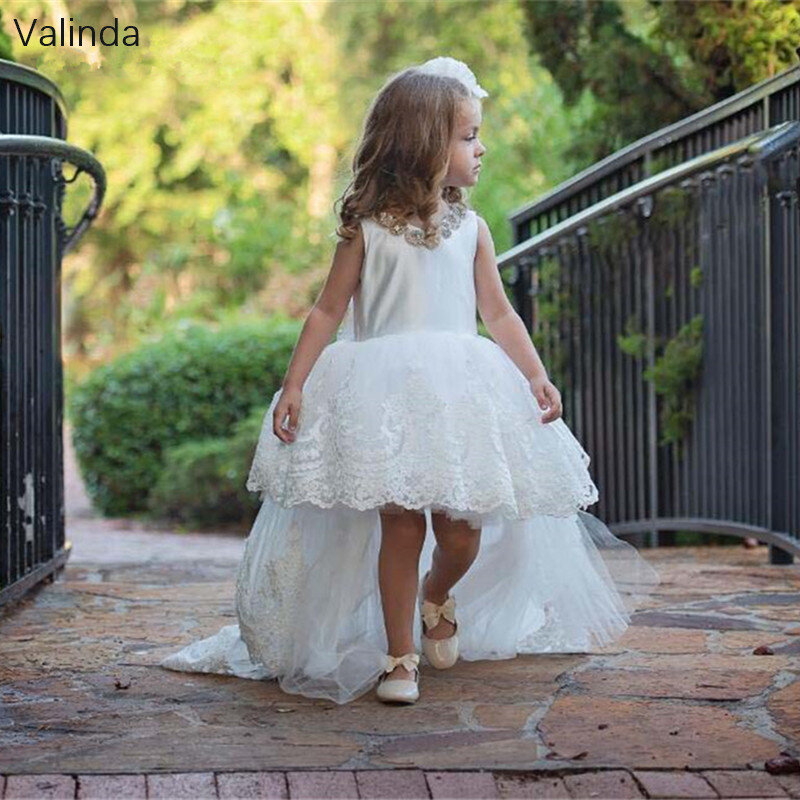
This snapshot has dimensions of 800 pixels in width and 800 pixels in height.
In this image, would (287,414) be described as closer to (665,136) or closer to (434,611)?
(434,611)

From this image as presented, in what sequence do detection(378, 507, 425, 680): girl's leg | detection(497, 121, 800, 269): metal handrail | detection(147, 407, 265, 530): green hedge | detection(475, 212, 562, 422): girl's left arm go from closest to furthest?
detection(378, 507, 425, 680): girl's leg, detection(475, 212, 562, 422): girl's left arm, detection(497, 121, 800, 269): metal handrail, detection(147, 407, 265, 530): green hedge

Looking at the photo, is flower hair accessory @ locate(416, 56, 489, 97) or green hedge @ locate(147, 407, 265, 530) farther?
green hedge @ locate(147, 407, 265, 530)

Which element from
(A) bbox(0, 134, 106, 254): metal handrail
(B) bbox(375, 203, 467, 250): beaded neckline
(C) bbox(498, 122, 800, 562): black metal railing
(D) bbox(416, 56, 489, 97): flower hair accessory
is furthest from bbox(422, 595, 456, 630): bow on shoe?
(C) bbox(498, 122, 800, 562): black metal railing

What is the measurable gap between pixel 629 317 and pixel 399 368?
339cm

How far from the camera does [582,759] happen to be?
8.82 ft

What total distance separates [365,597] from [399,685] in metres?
0.36

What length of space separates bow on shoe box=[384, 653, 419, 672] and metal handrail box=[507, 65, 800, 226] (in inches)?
104

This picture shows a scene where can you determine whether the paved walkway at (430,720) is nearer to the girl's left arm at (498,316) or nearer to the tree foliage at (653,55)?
the girl's left arm at (498,316)

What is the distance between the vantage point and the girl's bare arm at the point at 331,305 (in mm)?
3387

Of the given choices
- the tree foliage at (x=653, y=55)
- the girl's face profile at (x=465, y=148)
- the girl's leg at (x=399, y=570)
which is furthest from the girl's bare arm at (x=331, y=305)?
the tree foliage at (x=653, y=55)

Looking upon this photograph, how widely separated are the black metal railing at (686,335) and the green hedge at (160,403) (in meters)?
4.31

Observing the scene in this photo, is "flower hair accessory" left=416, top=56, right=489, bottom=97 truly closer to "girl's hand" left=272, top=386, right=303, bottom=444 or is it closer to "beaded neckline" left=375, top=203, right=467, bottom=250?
"beaded neckline" left=375, top=203, right=467, bottom=250

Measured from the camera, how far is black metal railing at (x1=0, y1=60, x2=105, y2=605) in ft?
14.3

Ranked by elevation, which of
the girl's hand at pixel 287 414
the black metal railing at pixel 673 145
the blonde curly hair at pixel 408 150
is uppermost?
the black metal railing at pixel 673 145
